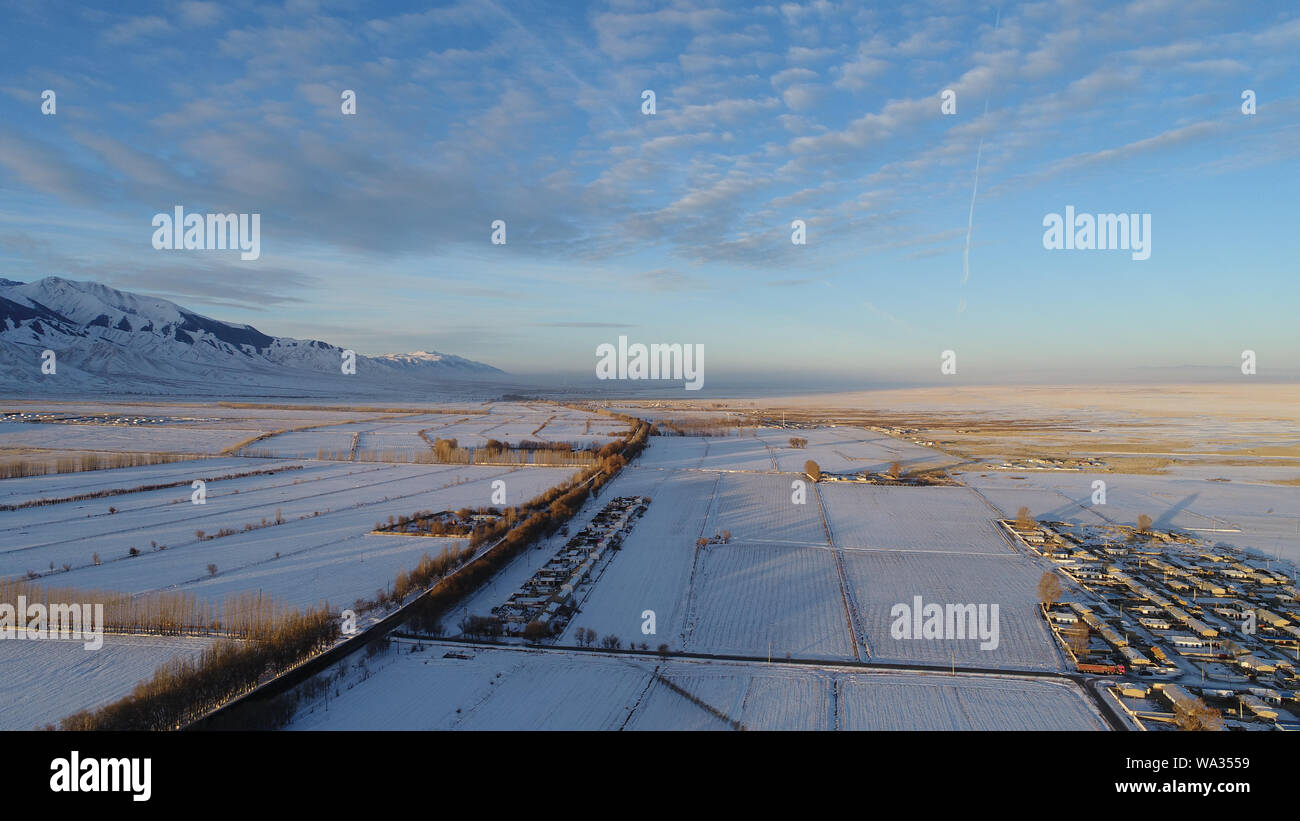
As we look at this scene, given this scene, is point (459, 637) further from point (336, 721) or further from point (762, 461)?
point (762, 461)

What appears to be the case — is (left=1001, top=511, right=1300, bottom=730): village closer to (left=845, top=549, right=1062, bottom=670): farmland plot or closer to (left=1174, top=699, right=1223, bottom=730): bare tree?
(left=1174, top=699, right=1223, bottom=730): bare tree

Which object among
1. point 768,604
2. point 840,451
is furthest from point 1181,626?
point 840,451

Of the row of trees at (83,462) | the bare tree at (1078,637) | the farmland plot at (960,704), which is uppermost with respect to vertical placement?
the row of trees at (83,462)

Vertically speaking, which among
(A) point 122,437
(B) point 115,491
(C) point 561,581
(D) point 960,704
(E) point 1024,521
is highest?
(A) point 122,437

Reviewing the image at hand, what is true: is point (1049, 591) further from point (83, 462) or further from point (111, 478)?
point (83, 462)

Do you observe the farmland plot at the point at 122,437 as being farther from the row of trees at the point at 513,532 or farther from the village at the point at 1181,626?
the village at the point at 1181,626

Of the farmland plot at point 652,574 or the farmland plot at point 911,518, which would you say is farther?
the farmland plot at point 911,518

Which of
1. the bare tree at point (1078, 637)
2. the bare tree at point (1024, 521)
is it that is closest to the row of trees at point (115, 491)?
the bare tree at point (1078, 637)
